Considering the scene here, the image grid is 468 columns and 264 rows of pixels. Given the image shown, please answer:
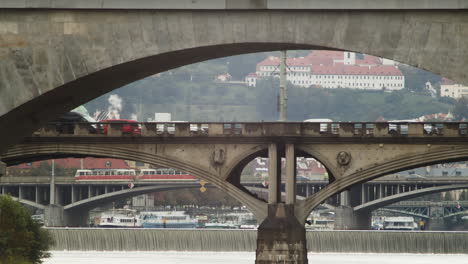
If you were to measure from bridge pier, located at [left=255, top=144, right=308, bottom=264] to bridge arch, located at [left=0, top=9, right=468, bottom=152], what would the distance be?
67608 millimetres

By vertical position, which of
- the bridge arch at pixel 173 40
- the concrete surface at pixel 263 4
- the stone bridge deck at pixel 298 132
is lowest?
the bridge arch at pixel 173 40

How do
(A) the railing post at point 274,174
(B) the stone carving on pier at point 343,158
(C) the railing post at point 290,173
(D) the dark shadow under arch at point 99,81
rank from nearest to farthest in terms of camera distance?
(D) the dark shadow under arch at point 99,81
(B) the stone carving on pier at point 343,158
(C) the railing post at point 290,173
(A) the railing post at point 274,174

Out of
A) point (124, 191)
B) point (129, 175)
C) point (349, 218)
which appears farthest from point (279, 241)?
point (129, 175)

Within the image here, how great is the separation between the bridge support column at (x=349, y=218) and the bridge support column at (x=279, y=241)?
195 ft

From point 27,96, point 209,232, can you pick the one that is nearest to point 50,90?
point 27,96

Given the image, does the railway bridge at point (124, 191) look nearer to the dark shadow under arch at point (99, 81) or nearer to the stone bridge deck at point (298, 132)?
the stone bridge deck at point (298, 132)

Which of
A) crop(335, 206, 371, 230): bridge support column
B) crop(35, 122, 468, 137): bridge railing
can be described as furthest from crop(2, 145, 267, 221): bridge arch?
crop(335, 206, 371, 230): bridge support column

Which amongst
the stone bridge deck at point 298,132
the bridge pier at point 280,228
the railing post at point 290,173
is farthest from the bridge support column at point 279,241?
the stone bridge deck at point 298,132

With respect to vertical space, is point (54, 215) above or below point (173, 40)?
below

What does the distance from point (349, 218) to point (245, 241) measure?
13567 mm

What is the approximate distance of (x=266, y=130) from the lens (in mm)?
92500

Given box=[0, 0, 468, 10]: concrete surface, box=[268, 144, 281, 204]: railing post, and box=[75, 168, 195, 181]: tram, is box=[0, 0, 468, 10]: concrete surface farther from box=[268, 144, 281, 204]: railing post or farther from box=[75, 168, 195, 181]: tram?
box=[75, 168, 195, 181]: tram

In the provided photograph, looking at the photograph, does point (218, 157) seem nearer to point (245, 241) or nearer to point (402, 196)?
point (402, 196)

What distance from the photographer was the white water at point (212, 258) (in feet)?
438
